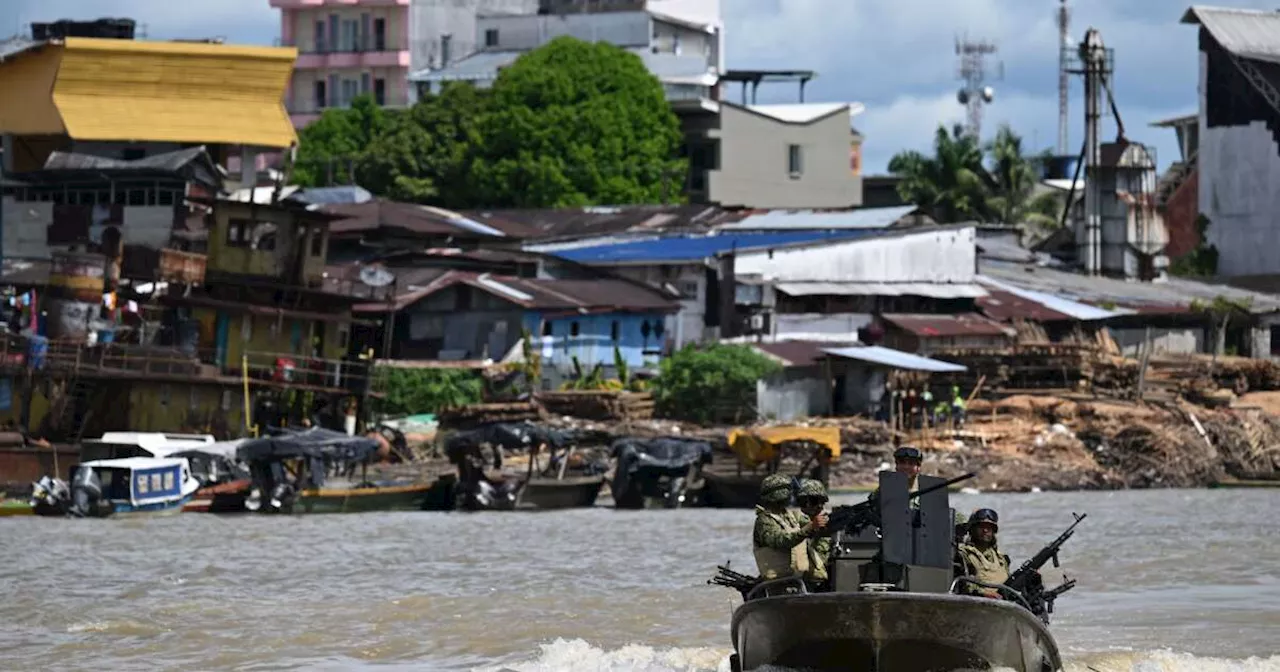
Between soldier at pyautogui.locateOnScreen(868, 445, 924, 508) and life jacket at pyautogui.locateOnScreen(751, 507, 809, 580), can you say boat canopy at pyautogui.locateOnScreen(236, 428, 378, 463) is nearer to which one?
life jacket at pyautogui.locateOnScreen(751, 507, 809, 580)

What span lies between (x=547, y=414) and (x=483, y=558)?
20.2 meters

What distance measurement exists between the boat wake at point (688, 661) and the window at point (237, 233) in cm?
3384

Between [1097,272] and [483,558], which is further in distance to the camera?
[1097,272]

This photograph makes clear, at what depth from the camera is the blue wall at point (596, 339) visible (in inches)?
2471

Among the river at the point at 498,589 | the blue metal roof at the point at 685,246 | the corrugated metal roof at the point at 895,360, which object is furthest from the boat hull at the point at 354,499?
the blue metal roof at the point at 685,246

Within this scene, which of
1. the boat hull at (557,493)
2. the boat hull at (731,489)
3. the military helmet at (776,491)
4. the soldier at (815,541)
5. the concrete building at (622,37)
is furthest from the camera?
the concrete building at (622,37)

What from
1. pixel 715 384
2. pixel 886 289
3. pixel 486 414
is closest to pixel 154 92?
pixel 486 414

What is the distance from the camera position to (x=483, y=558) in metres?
35.7

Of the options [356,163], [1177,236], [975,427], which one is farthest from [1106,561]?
[356,163]

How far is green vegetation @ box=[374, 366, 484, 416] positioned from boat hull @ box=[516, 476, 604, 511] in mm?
11556

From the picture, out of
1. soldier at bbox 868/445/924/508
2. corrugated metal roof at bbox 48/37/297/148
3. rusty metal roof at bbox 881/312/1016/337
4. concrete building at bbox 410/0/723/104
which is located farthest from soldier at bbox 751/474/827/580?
concrete building at bbox 410/0/723/104

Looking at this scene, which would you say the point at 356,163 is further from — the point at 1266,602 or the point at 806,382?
the point at 1266,602

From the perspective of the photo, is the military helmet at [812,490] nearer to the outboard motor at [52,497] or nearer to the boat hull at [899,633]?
the boat hull at [899,633]

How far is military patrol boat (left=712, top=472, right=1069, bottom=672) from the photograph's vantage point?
58.3 ft
